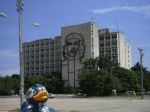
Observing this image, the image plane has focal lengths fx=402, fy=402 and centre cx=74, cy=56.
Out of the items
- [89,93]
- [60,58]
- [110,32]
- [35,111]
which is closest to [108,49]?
[110,32]

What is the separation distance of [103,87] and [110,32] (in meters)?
61.8

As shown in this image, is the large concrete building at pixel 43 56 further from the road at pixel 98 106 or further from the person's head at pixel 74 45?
the road at pixel 98 106

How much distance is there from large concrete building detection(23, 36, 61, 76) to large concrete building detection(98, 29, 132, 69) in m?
20.5

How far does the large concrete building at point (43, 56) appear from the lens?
582 feet

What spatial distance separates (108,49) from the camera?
6471 inches

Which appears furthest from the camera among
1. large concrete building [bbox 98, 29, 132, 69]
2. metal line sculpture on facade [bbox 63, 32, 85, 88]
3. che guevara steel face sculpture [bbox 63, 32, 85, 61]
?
large concrete building [bbox 98, 29, 132, 69]

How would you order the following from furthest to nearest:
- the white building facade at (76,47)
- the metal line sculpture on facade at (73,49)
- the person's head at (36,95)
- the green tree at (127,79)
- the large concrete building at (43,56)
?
the large concrete building at (43,56) < the metal line sculpture on facade at (73,49) < the white building facade at (76,47) < the green tree at (127,79) < the person's head at (36,95)

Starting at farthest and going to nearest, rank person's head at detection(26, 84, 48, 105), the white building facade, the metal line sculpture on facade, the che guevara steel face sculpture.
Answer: the che guevara steel face sculpture < the metal line sculpture on facade < the white building facade < person's head at detection(26, 84, 48, 105)

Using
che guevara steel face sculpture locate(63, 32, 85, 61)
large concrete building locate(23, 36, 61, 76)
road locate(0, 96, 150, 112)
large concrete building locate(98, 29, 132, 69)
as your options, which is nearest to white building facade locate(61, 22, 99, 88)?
che guevara steel face sculpture locate(63, 32, 85, 61)

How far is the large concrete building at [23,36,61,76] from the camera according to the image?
178 metres

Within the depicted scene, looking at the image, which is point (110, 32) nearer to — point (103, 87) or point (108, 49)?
point (108, 49)

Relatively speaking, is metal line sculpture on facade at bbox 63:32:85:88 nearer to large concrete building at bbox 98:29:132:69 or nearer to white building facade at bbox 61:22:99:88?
white building facade at bbox 61:22:99:88

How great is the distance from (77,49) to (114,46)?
52.6 ft

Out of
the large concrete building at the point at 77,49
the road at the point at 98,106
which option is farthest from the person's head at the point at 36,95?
the large concrete building at the point at 77,49
